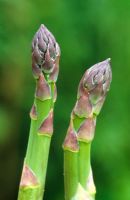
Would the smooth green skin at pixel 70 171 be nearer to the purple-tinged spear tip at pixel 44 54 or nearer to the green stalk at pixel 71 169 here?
the green stalk at pixel 71 169

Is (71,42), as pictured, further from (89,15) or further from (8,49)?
(8,49)

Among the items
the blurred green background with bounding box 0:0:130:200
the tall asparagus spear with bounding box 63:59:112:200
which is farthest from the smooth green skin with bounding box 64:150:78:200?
the blurred green background with bounding box 0:0:130:200

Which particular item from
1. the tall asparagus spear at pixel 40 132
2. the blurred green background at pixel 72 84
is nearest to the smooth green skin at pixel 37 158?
the tall asparagus spear at pixel 40 132

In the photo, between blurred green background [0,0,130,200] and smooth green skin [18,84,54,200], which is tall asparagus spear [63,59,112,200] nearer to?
smooth green skin [18,84,54,200]

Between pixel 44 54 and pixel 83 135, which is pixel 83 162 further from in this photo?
pixel 44 54

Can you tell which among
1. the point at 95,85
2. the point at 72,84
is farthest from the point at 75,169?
the point at 72,84

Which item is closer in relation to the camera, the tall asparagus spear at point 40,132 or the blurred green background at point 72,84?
the tall asparagus spear at point 40,132

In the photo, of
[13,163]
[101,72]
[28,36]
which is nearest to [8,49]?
[28,36]
